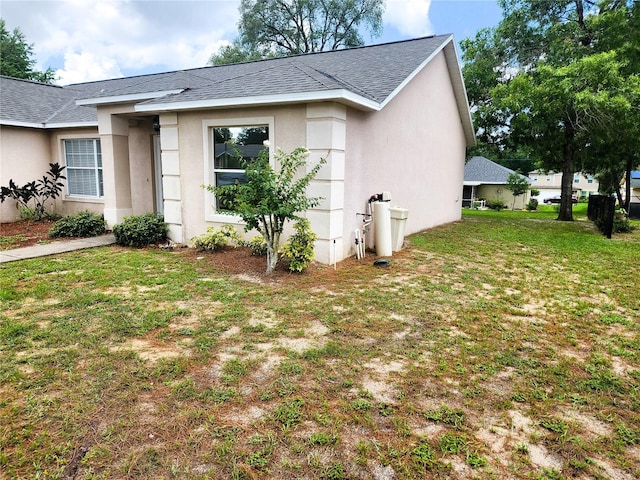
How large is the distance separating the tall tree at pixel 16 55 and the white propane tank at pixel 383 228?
28.5 meters

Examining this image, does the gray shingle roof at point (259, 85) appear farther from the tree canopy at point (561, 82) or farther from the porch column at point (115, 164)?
the tree canopy at point (561, 82)

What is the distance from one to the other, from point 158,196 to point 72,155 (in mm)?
3324

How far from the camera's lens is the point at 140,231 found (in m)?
8.25

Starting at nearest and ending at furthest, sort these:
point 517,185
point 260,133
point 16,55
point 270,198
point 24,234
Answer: point 270,198 → point 260,133 → point 24,234 → point 16,55 → point 517,185

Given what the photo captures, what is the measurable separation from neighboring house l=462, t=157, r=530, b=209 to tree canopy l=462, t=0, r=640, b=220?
20.1 meters

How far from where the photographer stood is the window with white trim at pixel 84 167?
1121 centimetres

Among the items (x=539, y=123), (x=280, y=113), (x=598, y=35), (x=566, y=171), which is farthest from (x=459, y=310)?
(x=598, y=35)

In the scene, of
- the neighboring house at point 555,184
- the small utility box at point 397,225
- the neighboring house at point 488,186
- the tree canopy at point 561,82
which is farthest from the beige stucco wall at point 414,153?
the neighboring house at point 555,184

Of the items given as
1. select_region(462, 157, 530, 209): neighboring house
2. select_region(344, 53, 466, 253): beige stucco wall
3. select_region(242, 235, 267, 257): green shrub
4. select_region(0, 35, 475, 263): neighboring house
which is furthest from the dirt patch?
select_region(462, 157, 530, 209): neighboring house

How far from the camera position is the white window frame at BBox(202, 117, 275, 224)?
23.8 feet

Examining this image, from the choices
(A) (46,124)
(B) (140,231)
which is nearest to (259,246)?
(B) (140,231)

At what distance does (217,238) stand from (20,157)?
297 inches

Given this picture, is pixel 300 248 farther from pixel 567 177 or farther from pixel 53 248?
pixel 567 177

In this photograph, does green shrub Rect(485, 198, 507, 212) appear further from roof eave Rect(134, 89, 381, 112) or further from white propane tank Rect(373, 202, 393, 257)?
roof eave Rect(134, 89, 381, 112)
